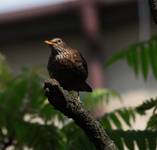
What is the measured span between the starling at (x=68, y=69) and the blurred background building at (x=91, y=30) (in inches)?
317

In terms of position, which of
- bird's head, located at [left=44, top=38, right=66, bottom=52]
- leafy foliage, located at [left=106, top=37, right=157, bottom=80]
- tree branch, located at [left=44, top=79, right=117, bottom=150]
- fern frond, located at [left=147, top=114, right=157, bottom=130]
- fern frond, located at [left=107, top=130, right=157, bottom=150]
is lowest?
fern frond, located at [left=107, top=130, right=157, bottom=150]

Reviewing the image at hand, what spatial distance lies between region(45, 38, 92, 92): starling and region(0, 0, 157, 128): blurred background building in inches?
317

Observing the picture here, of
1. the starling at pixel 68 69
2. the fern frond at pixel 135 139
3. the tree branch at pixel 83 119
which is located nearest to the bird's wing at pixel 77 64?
the starling at pixel 68 69

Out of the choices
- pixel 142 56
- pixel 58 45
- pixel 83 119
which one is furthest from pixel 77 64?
pixel 83 119

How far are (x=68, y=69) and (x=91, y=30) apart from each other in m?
8.89

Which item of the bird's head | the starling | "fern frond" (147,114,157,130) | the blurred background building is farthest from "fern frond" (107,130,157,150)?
the blurred background building

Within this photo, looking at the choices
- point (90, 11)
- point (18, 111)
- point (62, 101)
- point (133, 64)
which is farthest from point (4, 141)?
point (90, 11)

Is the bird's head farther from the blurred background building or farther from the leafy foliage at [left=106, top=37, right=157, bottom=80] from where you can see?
the blurred background building

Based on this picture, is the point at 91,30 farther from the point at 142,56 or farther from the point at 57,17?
the point at 142,56

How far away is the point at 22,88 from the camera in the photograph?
679 cm

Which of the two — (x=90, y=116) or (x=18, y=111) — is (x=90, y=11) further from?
(x=90, y=116)

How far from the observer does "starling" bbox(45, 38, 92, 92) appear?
512cm

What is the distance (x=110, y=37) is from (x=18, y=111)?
311 inches

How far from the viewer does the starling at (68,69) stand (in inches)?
202
